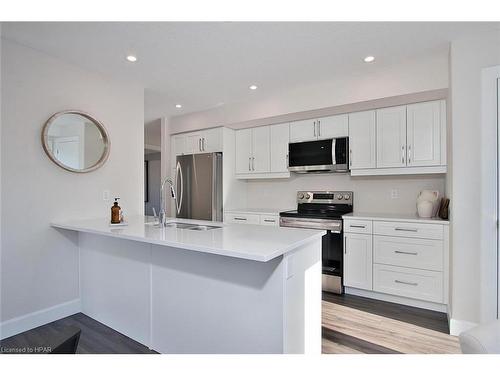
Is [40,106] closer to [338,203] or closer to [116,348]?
[116,348]

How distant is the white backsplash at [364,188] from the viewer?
3129mm

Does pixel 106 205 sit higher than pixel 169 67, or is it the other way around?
pixel 169 67

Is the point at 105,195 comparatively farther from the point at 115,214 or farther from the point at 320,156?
the point at 320,156

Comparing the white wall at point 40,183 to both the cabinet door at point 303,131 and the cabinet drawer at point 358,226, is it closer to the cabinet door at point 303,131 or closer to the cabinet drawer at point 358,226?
the cabinet door at point 303,131

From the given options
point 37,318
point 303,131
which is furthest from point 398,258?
point 37,318

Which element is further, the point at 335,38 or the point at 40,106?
the point at 40,106

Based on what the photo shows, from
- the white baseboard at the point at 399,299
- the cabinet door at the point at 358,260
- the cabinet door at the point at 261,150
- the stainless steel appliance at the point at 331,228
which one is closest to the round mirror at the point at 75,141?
the cabinet door at the point at 261,150

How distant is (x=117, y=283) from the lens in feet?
7.19

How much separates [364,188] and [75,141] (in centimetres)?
323

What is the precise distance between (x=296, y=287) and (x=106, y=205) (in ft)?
7.08

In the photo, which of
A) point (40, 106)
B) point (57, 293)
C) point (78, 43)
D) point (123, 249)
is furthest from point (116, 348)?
point (78, 43)

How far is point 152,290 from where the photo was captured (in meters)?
1.94

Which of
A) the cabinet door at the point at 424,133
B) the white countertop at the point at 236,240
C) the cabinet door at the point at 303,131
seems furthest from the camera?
the cabinet door at the point at 303,131

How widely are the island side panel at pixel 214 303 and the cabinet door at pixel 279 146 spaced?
2171 millimetres
